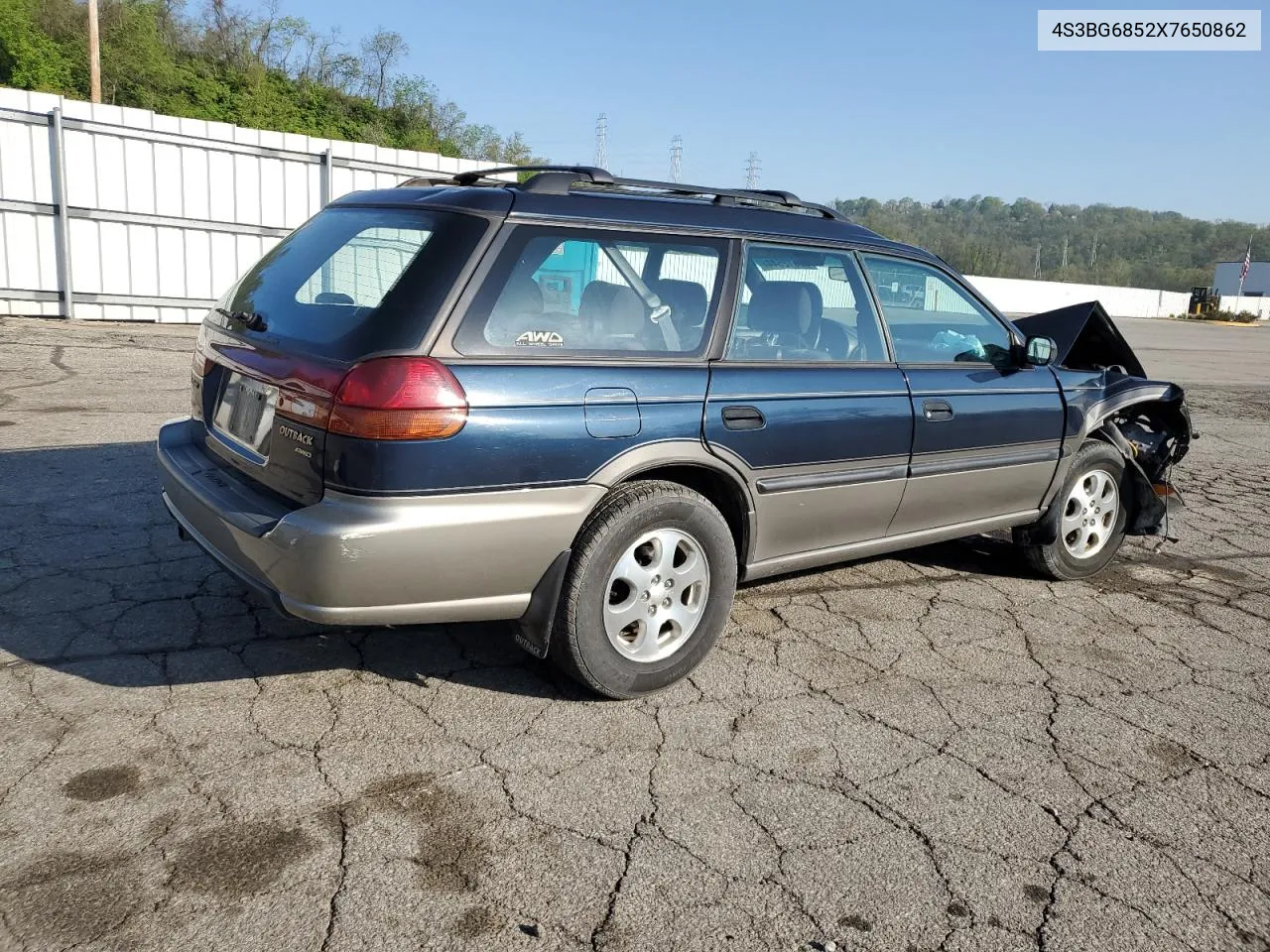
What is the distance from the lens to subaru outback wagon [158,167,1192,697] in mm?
2963

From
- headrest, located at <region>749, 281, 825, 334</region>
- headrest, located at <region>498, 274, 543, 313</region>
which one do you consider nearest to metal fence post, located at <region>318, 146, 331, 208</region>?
headrest, located at <region>749, 281, 825, 334</region>

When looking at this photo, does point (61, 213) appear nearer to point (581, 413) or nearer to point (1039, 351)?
point (581, 413)

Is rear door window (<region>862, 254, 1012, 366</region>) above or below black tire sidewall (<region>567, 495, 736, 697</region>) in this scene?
above

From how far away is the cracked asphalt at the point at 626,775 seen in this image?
2406 mm

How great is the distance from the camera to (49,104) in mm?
12531

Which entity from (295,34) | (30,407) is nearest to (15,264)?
(30,407)

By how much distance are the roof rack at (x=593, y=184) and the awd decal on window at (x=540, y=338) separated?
1.80ft

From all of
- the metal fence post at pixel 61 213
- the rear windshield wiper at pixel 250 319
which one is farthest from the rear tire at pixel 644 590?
the metal fence post at pixel 61 213

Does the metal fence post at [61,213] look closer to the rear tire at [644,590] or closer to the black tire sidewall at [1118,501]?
the rear tire at [644,590]

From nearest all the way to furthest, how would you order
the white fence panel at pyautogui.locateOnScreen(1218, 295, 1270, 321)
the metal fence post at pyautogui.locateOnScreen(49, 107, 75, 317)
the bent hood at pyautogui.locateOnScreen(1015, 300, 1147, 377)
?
the bent hood at pyautogui.locateOnScreen(1015, 300, 1147, 377), the metal fence post at pyautogui.locateOnScreen(49, 107, 75, 317), the white fence panel at pyautogui.locateOnScreen(1218, 295, 1270, 321)

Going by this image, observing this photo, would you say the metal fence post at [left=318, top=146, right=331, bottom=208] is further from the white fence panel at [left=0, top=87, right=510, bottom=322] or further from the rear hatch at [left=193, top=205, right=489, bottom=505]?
the rear hatch at [left=193, top=205, right=489, bottom=505]

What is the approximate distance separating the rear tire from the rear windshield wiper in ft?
4.57

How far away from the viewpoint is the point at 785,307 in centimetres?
402

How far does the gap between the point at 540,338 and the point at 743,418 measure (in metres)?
0.87
